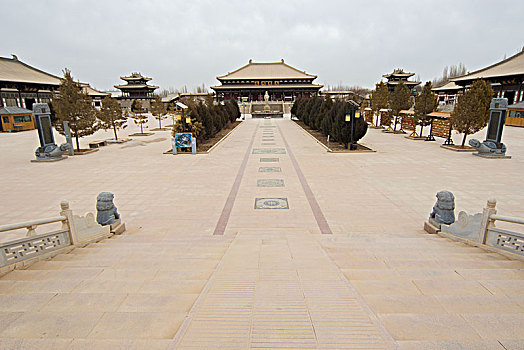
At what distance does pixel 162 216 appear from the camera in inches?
304

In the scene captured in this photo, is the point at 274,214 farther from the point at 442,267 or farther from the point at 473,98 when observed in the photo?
the point at 473,98

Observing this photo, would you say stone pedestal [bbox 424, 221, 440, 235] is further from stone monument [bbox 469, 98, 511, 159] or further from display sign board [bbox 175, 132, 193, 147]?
display sign board [bbox 175, 132, 193, 147]

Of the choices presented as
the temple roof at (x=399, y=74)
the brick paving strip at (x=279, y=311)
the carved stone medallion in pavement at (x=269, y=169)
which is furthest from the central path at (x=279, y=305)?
the temple roof at (x=399, y=74)

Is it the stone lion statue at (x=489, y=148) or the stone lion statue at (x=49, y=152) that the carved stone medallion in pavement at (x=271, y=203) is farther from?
the stone lion statue at (x=49, y=152)

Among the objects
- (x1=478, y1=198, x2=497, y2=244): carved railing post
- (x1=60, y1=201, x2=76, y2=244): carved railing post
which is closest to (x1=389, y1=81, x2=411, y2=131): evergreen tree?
(x1=478, y1=198, x2=497, y2=244): carved railing post

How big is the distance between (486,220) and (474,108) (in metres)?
13.9

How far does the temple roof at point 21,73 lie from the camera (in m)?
31.1

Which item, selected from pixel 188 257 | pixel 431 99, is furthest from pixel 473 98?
pixel 188 257

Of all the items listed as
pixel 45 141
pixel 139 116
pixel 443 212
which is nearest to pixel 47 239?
pixel 443 212

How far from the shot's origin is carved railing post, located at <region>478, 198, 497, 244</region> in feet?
15.7

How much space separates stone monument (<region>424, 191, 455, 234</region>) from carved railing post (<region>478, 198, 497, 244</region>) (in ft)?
3.09

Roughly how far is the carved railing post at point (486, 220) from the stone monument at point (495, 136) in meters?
11.6

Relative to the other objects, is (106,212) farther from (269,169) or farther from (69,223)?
(269,169)

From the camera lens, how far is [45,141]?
1523cm
